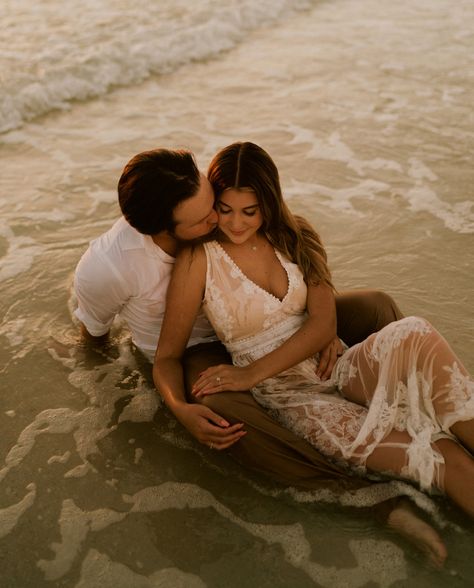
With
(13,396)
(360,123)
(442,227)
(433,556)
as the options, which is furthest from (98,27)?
(433,556)

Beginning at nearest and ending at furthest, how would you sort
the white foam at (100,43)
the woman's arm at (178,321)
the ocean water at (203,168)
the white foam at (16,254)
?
the ocean water at (203,168) < the woman's arm at (178,321) < the white foam at (16,254) < the white foam at (100,43)

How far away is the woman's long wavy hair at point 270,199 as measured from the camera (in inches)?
120

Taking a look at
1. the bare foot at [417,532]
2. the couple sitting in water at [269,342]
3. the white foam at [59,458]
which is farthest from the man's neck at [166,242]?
the bare foot at [417,532]

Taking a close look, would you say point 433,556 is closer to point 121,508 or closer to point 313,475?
point 313,475

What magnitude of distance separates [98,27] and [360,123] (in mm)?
5308

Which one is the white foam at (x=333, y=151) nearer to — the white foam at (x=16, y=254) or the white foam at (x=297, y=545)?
the white foam at (x=16, y=254)

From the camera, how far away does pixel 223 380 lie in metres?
3.11

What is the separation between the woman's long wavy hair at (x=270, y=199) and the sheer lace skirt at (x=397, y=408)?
0.51 metres

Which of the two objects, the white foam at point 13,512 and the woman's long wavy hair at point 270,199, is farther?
the woman's long wavy hair at point 270,199

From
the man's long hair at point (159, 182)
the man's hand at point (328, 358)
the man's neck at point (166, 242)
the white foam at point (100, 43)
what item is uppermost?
the man's long hair at point (159, 182)

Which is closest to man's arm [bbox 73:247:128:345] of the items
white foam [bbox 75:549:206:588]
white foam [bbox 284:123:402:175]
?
white foam [bbox 75:549:206:588]

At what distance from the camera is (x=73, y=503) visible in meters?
3.08

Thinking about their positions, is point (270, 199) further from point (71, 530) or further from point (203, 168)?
point (203, 168)

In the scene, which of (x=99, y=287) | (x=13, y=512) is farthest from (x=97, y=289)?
(x=13, y=512)
